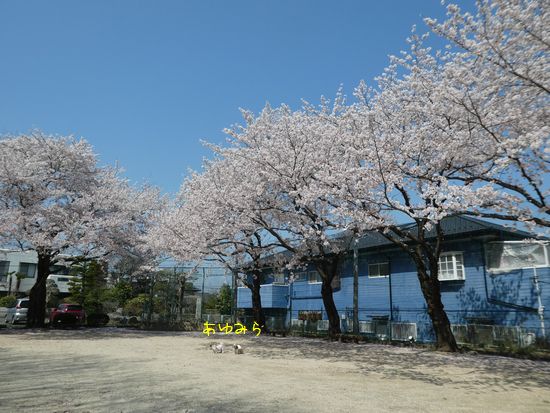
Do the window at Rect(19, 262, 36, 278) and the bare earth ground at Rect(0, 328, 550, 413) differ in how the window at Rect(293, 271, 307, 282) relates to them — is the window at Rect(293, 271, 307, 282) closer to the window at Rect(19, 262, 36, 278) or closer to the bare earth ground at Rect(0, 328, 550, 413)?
the bare earth ground at Rect(0, 328, 550, 413)

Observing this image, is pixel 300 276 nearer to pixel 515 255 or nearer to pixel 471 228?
pixel 471 228

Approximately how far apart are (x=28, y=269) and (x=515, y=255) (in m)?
52.5

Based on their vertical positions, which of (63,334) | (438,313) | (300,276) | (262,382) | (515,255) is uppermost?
(515,255)

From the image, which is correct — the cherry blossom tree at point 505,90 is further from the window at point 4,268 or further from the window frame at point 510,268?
the window at point 4,268

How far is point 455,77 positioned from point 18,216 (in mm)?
18611

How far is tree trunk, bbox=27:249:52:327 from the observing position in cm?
2172

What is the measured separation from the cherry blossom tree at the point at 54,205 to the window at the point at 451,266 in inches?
662

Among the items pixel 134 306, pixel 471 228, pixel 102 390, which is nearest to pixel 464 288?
pixel 471 228

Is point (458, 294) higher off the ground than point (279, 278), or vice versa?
point (279, 278)

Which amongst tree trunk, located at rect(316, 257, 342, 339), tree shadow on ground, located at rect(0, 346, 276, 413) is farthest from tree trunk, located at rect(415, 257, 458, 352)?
tree shadow on ground, located at rect(0, 346, 276, 413)

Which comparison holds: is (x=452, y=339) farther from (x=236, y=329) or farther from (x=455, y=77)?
(x=236, y=329)

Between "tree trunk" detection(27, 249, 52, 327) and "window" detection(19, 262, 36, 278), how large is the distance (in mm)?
32280

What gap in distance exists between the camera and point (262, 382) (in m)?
8.10

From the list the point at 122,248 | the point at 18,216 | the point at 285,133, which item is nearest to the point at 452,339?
the point at 285,133
